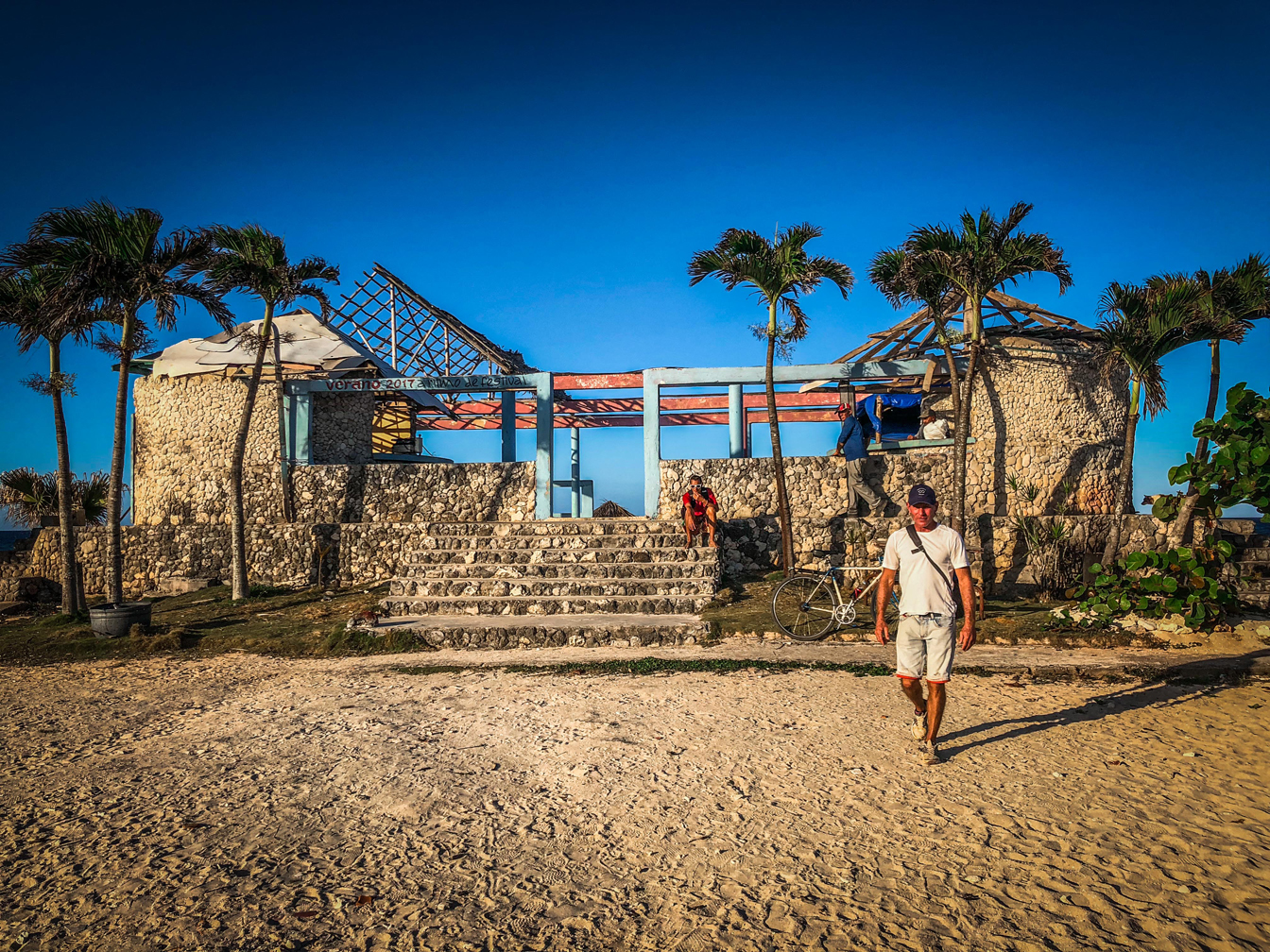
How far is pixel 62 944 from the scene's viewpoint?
258cm

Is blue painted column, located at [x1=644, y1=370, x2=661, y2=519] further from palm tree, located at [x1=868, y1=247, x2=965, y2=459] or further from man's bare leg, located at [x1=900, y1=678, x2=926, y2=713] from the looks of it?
man's bare leg, located at [x1=900, y1=678, x2=926, y2=713]

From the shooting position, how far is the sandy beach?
2.71 meters

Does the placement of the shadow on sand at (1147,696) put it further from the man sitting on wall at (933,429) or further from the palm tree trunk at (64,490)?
the palm tree trunk at (64,490)

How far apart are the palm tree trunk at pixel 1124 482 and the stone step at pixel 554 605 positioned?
7284mm

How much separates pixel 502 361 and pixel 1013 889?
18265 mm

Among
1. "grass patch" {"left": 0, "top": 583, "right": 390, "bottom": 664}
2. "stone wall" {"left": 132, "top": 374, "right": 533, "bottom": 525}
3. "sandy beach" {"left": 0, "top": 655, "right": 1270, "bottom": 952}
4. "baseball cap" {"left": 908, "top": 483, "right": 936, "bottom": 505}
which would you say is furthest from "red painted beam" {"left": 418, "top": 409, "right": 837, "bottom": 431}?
"baseball cap" {"left": 908, "top": 483, "right": 936, "bottom": 505}

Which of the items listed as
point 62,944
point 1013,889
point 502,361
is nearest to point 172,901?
point 62,944

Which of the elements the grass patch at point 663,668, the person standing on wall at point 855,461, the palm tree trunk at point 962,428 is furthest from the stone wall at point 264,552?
the palm tree trunk at point 962,428

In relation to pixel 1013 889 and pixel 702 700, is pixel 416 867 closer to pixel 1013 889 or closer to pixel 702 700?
pixel 1013 889

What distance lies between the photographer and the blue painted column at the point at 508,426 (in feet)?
49.9

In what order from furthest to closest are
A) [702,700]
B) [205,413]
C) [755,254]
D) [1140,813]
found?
[205,413], [755,254], [702,700], [1140,813]

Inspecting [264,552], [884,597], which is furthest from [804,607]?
[264,552]

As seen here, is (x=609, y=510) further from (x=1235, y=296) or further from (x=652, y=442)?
(x=1235, y=296)

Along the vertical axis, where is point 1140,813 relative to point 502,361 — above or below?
below
